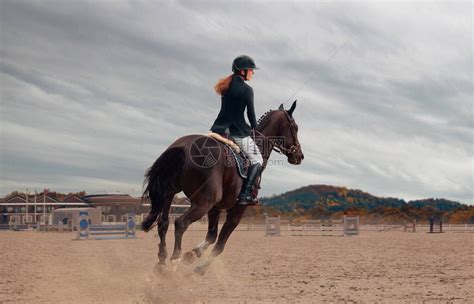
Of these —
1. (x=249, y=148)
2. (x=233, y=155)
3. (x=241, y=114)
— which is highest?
(x=241, y=114)

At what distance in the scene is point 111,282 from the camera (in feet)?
38.6

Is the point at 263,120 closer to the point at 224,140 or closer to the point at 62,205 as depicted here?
the point at 224,140

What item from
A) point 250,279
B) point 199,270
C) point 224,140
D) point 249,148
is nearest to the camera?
point 199,270

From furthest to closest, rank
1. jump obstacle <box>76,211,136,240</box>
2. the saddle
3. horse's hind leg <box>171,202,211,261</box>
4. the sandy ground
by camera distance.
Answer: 1. jump obstacle <box>76,211,136,240</box>
2. the sandy ground
3. the saddle
4. horse's hind leg <box>171,202,211,261</box>

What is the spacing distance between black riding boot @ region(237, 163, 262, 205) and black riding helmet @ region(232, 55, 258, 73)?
4.67 feet

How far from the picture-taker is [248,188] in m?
7.22

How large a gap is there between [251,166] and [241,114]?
2.52 feet

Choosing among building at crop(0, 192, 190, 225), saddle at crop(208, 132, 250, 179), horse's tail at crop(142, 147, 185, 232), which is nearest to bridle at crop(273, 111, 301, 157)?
saddle at crop(208, 132, 250, 179)

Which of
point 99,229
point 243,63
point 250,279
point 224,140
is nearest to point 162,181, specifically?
point 224,140

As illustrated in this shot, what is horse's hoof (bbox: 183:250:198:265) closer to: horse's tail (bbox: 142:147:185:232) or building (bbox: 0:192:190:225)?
horse's tail (bbox: 142:147:185:232)

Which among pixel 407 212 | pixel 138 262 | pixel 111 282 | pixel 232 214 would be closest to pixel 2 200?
pixel 407 212

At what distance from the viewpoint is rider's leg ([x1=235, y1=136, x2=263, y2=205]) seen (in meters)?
7.21

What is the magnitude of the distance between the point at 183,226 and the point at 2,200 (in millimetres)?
82714

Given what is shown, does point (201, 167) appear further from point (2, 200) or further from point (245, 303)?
point (2, 200)
